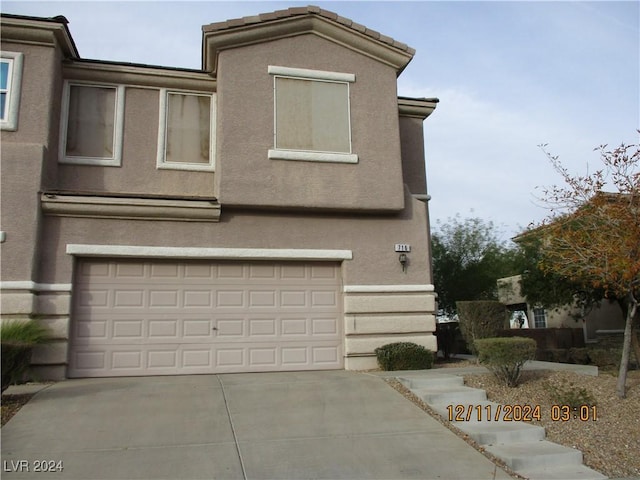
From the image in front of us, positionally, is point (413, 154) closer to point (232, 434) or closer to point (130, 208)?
point (130, 208)

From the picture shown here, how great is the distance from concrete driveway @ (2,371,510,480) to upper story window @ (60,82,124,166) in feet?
16.4

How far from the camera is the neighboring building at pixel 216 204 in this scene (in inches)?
441

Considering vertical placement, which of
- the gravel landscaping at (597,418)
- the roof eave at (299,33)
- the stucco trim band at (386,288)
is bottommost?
the gravel landscaping at (597,418)

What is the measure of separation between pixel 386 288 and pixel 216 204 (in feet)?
13.3

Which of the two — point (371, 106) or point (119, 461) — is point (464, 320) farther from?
point (119, 461)

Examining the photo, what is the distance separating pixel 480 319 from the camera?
535 inches

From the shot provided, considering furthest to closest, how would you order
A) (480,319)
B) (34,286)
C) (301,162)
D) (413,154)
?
(413,154)
(480,319)
(301,162)
(34,286)

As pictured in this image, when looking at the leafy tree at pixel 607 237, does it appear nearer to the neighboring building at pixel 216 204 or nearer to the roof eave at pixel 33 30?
the neighboring building at pixel 216 204

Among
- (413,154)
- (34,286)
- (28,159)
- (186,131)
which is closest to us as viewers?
(34,286)

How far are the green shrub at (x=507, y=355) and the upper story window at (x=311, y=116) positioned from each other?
496 cm

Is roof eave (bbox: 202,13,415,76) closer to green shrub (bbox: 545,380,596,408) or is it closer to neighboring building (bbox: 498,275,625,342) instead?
green shrub (bbox: 545,380,596,408)

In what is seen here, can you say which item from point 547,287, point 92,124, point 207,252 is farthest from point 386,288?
point 547,287
